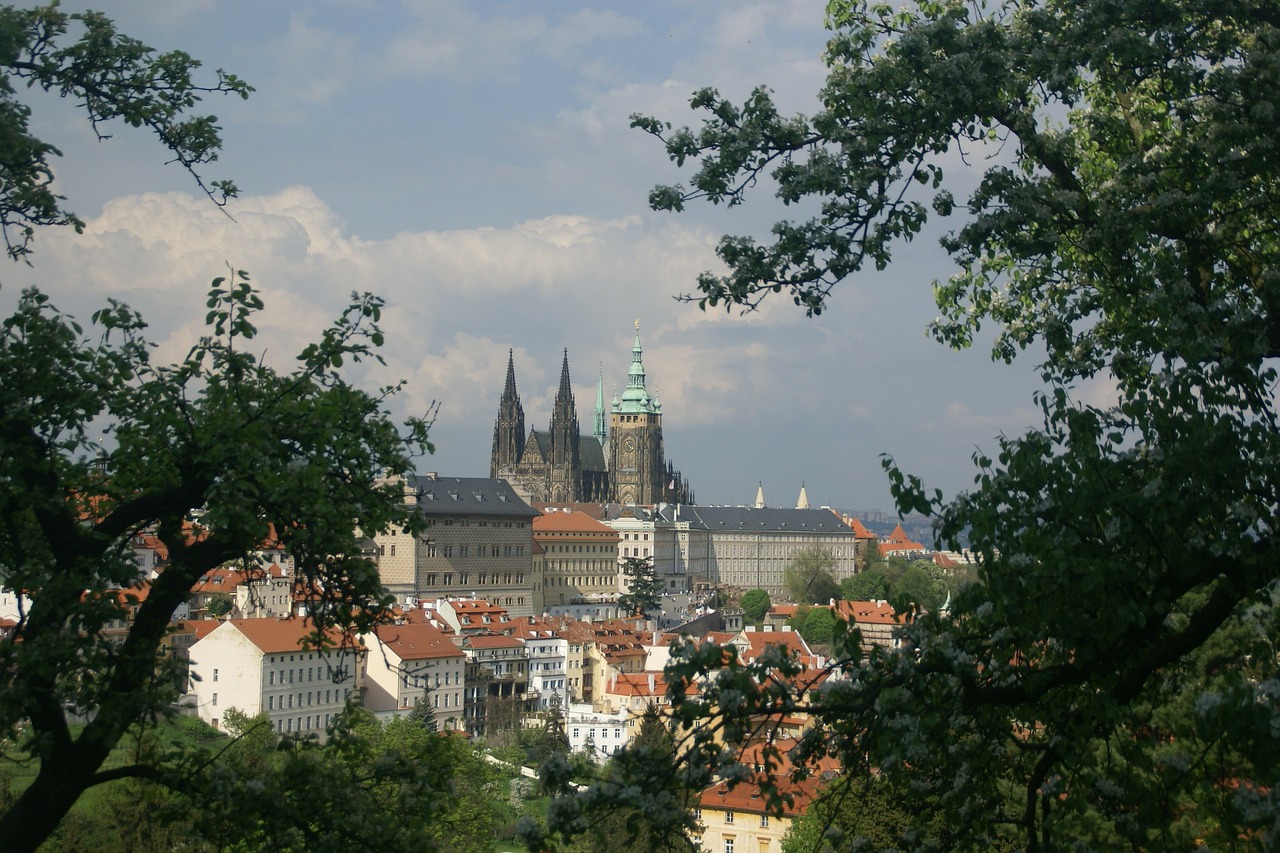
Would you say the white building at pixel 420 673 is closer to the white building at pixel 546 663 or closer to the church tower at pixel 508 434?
the white building at pixel 546 663

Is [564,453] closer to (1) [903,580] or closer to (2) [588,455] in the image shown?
(2) [588,455]

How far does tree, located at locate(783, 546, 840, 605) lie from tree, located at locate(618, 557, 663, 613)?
15435mm

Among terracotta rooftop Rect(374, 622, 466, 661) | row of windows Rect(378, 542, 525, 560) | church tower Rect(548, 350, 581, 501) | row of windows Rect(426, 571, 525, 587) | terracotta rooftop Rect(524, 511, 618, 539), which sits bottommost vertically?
terracotta rooftop Rect(374, 622, 466, 661)

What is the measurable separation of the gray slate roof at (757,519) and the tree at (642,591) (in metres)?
21.8

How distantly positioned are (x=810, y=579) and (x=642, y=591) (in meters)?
25.0

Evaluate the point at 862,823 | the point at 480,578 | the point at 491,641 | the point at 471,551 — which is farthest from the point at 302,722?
the point at 480,578

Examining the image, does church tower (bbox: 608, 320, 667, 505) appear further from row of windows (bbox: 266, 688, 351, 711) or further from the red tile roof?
row of windows (bbox: 266, 688, 351, 711)

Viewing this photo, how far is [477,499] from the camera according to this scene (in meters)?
107

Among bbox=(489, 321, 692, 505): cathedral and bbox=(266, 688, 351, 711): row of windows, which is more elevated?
bbox=(489, 321, 692, 505): cathedral

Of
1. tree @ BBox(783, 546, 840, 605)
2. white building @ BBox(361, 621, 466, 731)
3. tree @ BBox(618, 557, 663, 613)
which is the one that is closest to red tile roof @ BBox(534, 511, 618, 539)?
tree @ BBox(618, 557, 663, 613)

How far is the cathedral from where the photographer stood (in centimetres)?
15388

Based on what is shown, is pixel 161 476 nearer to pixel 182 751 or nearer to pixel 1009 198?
pixel 182 751

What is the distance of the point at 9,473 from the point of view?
620cm

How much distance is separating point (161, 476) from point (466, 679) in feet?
214
